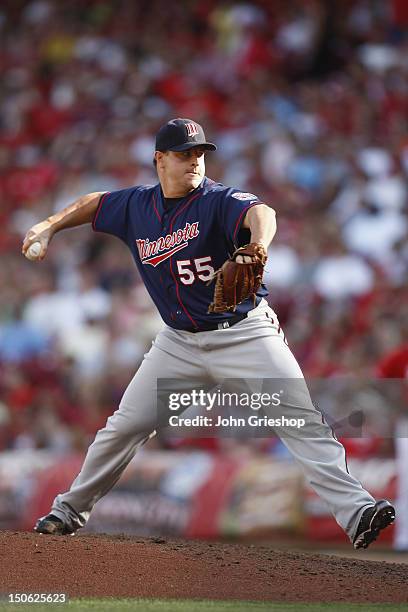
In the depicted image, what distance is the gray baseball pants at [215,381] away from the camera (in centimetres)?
479

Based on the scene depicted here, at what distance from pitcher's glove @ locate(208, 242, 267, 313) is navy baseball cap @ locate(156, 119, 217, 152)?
0.62 m

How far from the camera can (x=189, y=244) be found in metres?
4.98

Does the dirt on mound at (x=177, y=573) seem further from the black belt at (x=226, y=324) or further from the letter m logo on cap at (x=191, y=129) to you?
the letter m logo on cap at (x=191, y=129)

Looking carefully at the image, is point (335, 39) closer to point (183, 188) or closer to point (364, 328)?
point (364, 328)

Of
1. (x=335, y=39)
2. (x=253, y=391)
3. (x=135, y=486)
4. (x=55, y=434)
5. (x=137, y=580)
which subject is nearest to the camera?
(x=137, y=580)

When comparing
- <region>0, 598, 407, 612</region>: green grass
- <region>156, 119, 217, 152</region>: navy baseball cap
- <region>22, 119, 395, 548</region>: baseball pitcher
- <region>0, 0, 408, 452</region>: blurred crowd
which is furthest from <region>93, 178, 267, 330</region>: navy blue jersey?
<region>0, 0, 408, 452</region>: blurred crowd

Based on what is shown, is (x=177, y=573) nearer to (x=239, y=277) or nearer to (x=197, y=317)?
(x=197, y=317)

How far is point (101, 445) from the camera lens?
5203mm

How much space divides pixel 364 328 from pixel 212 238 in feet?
13.6

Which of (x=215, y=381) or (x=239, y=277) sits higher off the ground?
(x=239, y=277)

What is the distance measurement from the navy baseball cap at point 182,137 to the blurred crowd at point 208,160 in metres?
3.61

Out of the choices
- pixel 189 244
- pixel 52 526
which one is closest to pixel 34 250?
pixel 189 244

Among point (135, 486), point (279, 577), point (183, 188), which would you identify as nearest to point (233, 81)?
point (135, 486)

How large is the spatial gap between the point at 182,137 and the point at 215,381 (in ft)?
3.71
